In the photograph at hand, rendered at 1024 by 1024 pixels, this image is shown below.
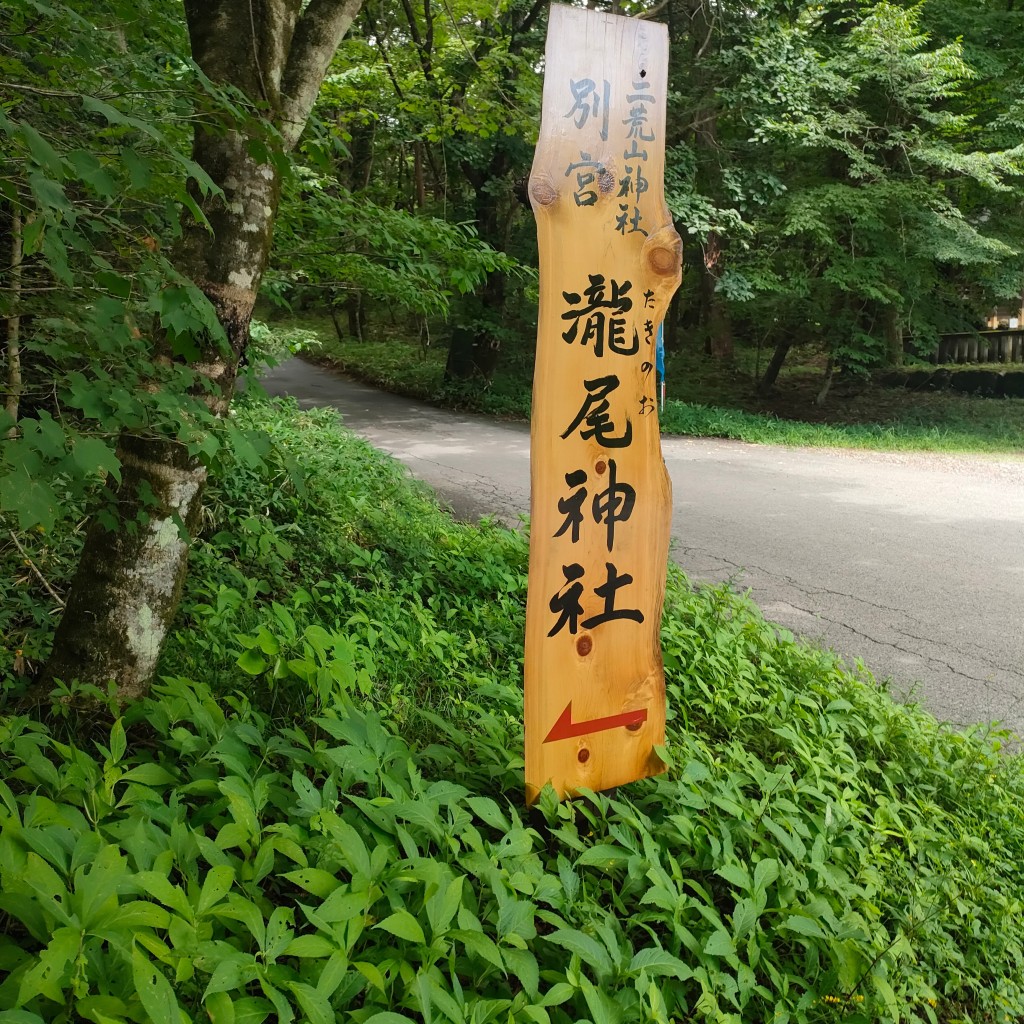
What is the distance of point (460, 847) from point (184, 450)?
156 centimetres

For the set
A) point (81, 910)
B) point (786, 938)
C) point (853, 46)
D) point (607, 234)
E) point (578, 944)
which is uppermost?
point (853, 46)

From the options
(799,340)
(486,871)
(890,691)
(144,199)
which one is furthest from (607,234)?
(799,340)

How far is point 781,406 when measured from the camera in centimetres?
1554

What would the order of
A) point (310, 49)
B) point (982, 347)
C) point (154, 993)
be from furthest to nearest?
point (982, 347) → point (310, 49) → point (154, 993)

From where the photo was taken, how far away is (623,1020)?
159 centimetres

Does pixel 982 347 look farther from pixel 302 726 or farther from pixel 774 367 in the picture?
pixel 302 726

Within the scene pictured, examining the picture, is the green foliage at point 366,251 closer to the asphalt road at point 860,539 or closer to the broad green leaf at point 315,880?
the asphalt road at point 860,539

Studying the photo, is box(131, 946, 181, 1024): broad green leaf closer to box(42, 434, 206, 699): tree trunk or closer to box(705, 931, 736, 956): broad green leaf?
box(705, 931, 736, 956): broad green leaf

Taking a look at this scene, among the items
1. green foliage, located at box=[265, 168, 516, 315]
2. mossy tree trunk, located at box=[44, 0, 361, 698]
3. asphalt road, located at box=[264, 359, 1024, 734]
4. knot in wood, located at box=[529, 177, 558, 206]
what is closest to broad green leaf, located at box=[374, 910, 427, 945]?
mossy tree trunk, located at box=[44, 0, 361, 698]

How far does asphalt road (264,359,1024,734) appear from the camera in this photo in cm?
407

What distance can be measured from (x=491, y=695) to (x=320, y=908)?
1.45 metres

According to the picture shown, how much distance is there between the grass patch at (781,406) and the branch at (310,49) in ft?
20.9

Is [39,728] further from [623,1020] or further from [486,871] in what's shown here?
[623,1020]

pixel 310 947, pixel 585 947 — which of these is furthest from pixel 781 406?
pixel 310 947
